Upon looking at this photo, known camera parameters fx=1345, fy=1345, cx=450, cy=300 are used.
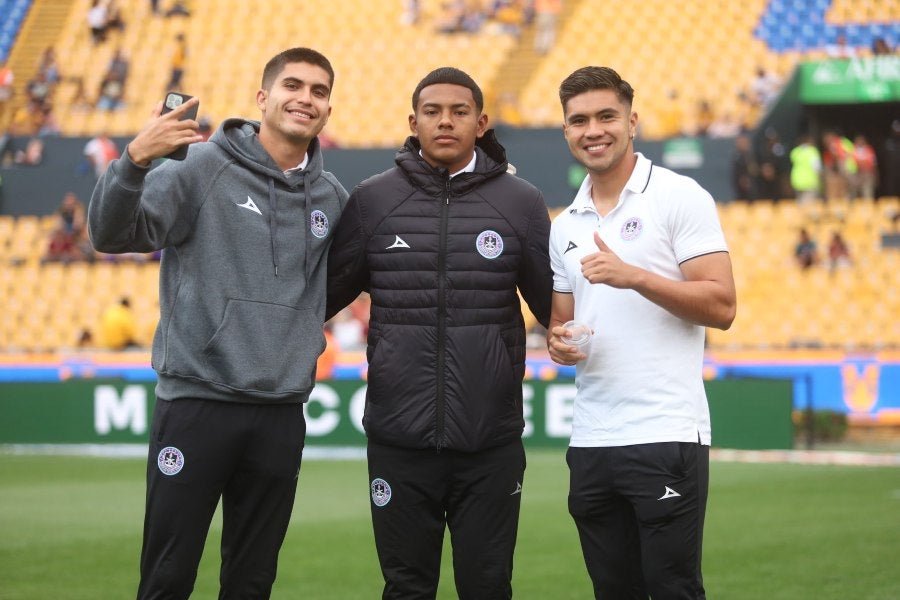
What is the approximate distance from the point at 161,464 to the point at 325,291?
93 centimetres

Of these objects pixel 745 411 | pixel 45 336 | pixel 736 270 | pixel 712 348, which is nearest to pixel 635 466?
pixel 745 411

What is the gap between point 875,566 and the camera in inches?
331

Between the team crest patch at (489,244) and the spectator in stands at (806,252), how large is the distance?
58.1ft

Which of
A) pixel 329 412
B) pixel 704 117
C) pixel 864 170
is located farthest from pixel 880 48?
pixel 329 412

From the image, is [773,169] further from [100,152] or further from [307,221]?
[307,221]

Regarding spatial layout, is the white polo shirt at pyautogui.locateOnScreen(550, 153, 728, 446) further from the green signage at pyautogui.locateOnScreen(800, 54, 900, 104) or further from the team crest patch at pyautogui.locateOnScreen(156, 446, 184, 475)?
the green signage at pyautogui.locateOnScreen(800, 54, 900, 104)

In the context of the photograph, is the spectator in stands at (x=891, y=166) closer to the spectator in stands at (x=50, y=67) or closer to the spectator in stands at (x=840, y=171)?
the spectator in stands at (x=840, y=171)

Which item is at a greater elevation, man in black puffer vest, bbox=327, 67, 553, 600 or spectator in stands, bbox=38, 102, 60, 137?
spectator in stands, bbox=38, 102, 60, 137

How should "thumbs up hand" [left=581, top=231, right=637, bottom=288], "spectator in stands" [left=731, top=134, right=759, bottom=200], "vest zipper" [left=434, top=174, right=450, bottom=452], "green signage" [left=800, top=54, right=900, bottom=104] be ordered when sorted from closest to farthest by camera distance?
"thumbs up hand" [left=581, top=231, right=637, bottom=288] → "vest zipper" [left=434, top=174, right=450, bottom=452] → "spectator in stands" [left=731, top=134, right=759, bottom=200] → "green signage" [left=800, top=54, right=900, bottom=104]

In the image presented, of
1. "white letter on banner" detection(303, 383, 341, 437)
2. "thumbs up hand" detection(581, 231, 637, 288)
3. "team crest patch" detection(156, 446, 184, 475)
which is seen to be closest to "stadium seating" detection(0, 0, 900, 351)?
"white letter on banner" detection(303, 383, 341, 437)

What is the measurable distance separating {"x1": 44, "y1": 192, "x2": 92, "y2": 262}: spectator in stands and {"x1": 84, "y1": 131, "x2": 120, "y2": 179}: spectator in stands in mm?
754

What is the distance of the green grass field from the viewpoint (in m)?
7.97

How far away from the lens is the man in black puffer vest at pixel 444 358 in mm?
5172

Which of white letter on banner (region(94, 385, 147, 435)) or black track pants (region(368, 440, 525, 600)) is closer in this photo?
black track pants (region(368, 440, 525, 600))
